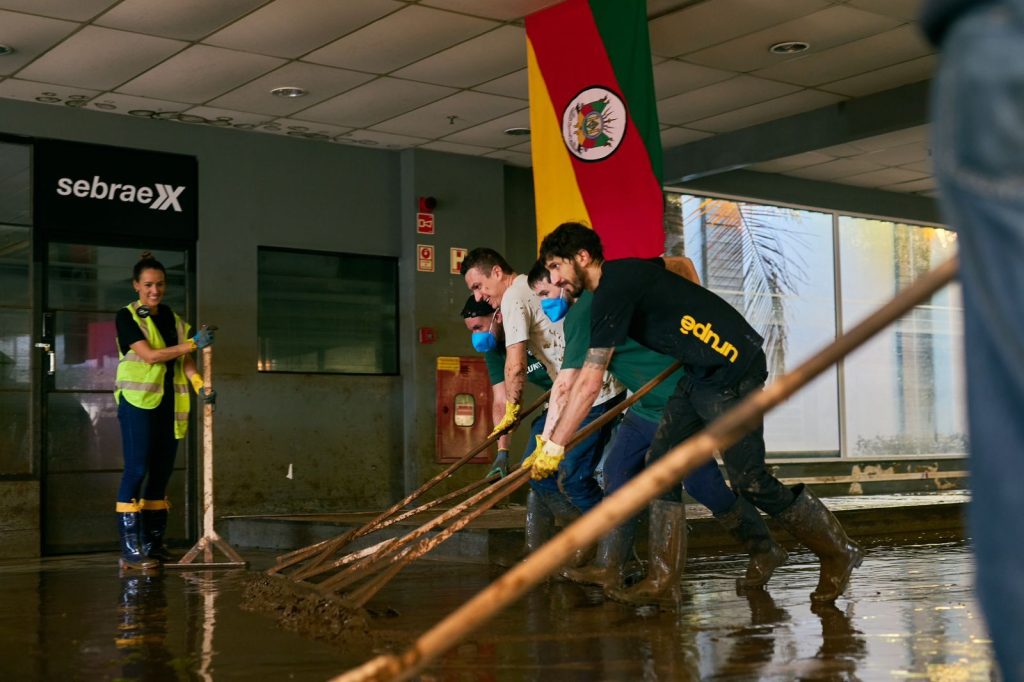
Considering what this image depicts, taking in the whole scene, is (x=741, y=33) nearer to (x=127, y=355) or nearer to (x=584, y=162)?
(x=584, y=162)

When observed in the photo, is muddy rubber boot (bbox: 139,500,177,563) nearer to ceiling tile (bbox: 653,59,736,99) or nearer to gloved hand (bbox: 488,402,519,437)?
gloved hand (bbox: 488,402,519,437)

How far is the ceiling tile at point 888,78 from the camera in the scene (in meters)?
8.16

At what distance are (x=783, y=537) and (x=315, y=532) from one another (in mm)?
2864

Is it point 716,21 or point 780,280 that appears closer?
point 716,21

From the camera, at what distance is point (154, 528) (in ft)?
22.1

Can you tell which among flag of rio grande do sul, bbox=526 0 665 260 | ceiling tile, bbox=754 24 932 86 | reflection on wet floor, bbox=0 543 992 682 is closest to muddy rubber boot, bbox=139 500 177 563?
reflection on wet floor, bbox=0 543 992 682

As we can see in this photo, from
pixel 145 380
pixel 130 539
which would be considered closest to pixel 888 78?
pixel 145 380

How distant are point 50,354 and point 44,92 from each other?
1.76 m

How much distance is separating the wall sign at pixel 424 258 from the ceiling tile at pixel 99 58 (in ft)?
9.26

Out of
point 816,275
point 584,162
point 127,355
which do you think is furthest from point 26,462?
point 816,275

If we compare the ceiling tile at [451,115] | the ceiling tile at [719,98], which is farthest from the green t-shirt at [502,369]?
the ceiling tile at [719,98]

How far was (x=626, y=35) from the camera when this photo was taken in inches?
259

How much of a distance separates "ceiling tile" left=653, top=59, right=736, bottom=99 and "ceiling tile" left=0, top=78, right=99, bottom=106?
378cm

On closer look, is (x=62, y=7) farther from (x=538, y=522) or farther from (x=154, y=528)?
(x=538, y=522)
